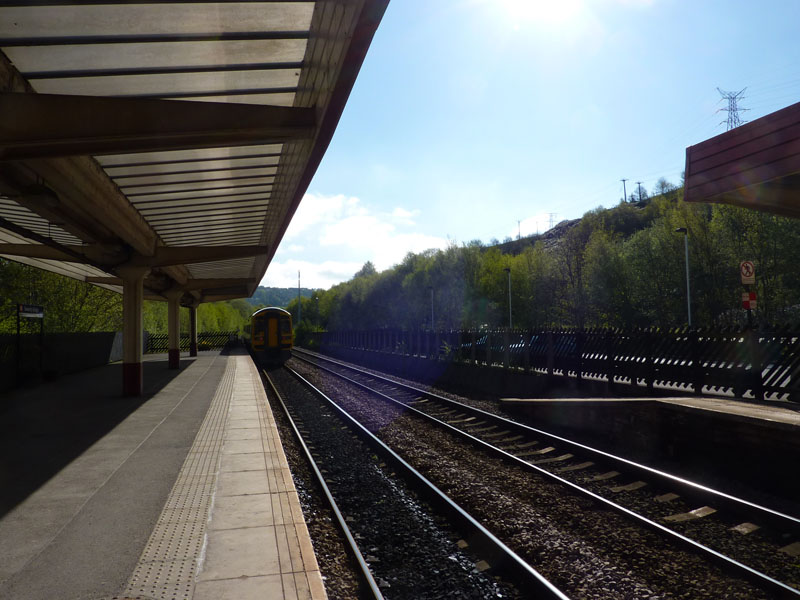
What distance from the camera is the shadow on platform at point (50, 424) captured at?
698 cm

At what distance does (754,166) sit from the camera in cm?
818

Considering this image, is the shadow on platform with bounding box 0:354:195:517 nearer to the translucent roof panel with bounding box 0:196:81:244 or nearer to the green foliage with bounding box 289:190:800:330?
the translucent roof panel with bounding box 0:196:81:244

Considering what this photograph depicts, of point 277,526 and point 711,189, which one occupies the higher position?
point 711,189

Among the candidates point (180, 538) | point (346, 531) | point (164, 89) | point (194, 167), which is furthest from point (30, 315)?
point (346, 531)

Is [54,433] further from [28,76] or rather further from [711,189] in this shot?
[711,189]

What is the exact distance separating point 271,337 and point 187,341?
107ft

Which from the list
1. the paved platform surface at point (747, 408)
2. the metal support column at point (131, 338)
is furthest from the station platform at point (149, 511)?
the paved platform surface at point (747, 408)

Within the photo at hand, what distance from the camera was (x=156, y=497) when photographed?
6.02 metres

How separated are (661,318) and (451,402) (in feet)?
110

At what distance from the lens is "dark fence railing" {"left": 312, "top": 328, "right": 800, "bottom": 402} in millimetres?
9109

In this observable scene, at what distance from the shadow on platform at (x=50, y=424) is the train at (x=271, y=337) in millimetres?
10406

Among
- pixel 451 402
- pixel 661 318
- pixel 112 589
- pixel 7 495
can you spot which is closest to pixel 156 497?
pixel 7 495

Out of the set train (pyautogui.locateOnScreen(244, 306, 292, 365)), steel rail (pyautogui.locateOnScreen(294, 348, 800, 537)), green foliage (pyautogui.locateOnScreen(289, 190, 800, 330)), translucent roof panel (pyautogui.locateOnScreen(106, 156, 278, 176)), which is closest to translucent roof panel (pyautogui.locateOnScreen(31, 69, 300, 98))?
translucent roof panel (pyautogui.locateOnScreen(106, 156, 278, 176))

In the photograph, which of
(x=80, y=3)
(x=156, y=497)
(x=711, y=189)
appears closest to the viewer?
(x=80, y=3)
